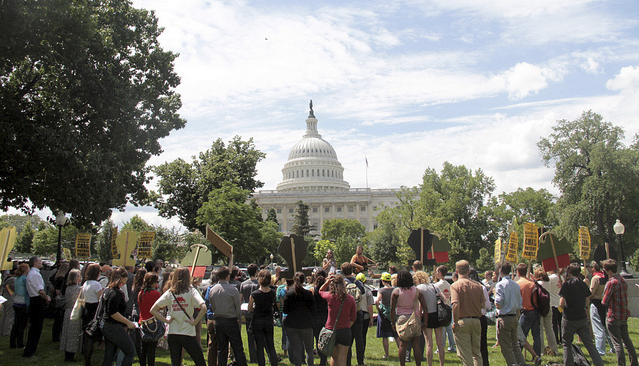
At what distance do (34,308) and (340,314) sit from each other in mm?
6336

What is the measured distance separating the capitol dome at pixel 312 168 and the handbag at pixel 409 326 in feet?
418

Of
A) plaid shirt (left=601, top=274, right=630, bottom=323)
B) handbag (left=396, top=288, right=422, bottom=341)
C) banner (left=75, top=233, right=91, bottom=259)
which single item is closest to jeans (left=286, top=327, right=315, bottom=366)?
handbag (left=396, top=288, right=422, bottom=341)

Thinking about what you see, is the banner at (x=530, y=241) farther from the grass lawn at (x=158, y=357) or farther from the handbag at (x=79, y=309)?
the handbag at (x=79, y=309)

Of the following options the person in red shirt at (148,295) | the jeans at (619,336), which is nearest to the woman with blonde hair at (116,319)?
the person in red shirt at (148,295)

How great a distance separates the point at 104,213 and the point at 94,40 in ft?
21.0

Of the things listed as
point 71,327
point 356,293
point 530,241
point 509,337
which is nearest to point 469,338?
point 509,337

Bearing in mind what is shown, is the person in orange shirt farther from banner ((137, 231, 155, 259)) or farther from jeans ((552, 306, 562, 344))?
banner ((137, 231, 155, 259))

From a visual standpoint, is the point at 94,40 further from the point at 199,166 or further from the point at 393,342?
the point at 199,166

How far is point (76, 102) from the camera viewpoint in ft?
62.8

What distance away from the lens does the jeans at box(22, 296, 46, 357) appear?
10398 mm

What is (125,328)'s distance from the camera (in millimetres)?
8078

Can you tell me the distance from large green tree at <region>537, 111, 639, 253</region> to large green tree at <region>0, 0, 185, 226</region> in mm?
30800

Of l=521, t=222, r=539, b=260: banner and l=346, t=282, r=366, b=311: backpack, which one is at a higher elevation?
l=521, t=222, r=539, b=260: banner

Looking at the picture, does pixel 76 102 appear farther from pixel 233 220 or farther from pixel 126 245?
pixel 233 220
